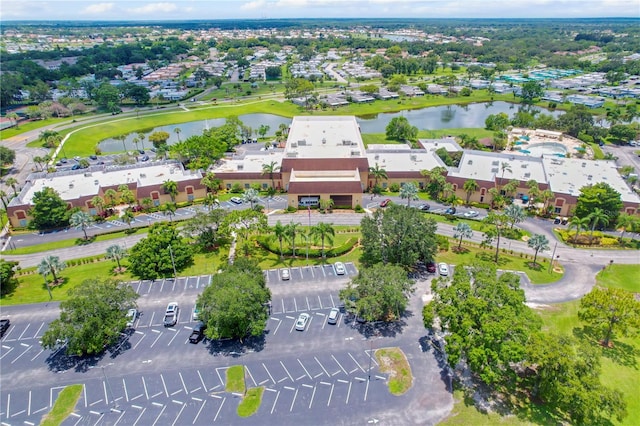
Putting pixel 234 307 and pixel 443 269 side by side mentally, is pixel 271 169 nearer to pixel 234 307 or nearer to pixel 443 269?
pixel 443 269

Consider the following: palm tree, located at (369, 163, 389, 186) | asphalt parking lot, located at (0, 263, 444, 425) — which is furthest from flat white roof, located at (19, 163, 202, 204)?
palm tree, located at (369, 163, 389, 186)

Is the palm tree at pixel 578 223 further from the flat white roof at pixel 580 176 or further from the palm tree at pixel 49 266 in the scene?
the palm tree at pixel 49 266

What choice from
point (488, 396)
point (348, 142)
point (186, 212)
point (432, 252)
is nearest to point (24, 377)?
point (186, 212)

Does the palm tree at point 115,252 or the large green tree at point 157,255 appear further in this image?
the palm tree at point 115,252

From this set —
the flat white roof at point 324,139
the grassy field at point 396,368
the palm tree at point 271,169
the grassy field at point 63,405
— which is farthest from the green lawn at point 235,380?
the flat white roof at point 324,139

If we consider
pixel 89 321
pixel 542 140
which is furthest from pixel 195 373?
pixel 542 140
